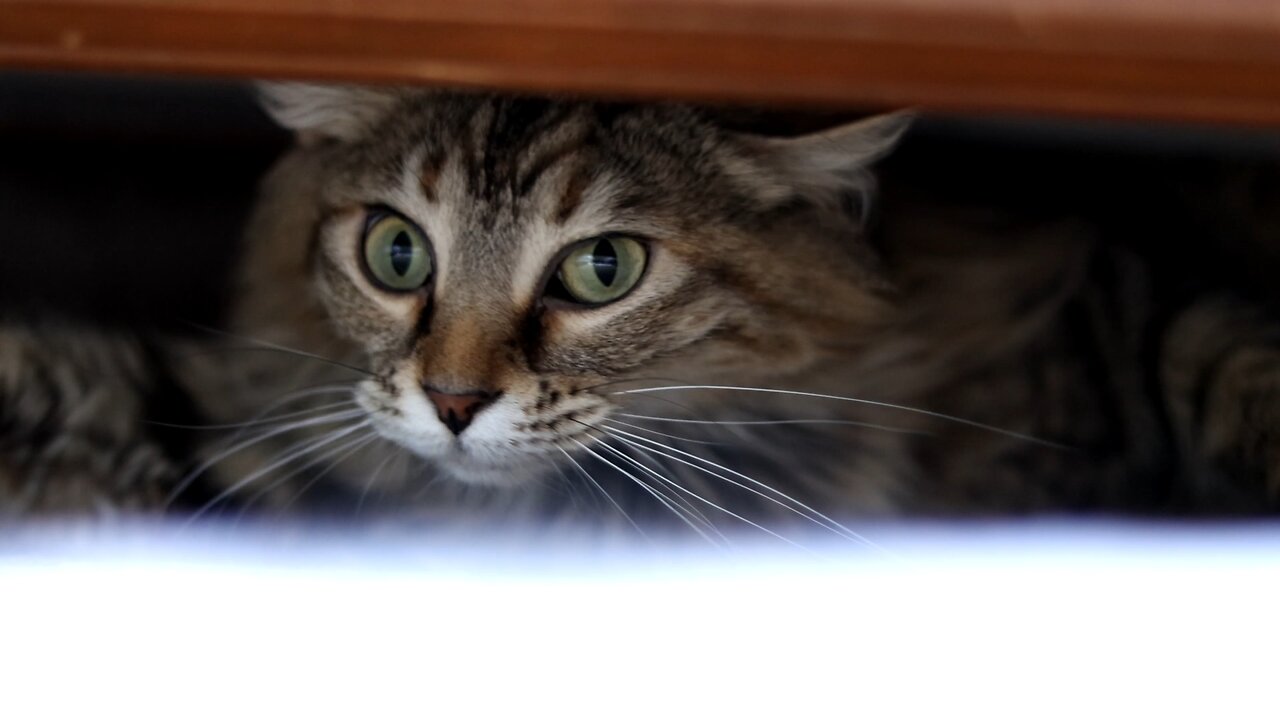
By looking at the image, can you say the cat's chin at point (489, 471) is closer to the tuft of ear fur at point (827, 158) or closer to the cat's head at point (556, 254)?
the cat's head at point (556, 254)

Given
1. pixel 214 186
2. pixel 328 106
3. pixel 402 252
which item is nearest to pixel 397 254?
pixel 402 252

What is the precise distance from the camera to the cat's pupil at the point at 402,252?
42.1 inches

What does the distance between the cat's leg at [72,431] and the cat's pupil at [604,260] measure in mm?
536

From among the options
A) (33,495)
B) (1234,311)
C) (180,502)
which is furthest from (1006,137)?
(33,495)

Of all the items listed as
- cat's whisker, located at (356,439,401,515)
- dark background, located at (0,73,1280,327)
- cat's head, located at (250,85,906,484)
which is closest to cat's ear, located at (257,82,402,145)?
cat's head, located at (250,85,906,484)

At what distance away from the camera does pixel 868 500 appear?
1.21 m

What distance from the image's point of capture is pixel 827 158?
1024mm

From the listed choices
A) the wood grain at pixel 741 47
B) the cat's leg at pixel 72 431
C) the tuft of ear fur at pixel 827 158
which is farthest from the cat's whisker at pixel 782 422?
the cat's leg at pixel 72 431

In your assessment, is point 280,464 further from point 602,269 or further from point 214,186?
point 214,186

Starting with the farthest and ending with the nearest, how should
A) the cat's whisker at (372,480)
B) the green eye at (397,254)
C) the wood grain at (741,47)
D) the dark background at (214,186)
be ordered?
1. the dark background at (214,186)
2. the cat's whisker at (372,480)
3. the green eye at (397,254)
4. the wood grain at (741,47)

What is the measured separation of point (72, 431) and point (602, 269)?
2.01 ft

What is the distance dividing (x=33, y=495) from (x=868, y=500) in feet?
2.82

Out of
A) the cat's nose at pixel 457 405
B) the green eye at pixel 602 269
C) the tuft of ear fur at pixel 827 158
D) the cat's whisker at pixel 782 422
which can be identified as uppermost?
the tuft of ear fur at pixel 827 158

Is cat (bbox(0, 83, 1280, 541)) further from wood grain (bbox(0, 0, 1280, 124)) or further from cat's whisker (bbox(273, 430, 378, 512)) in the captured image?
wood grain (bbox(0, 0, 1280, 124))
